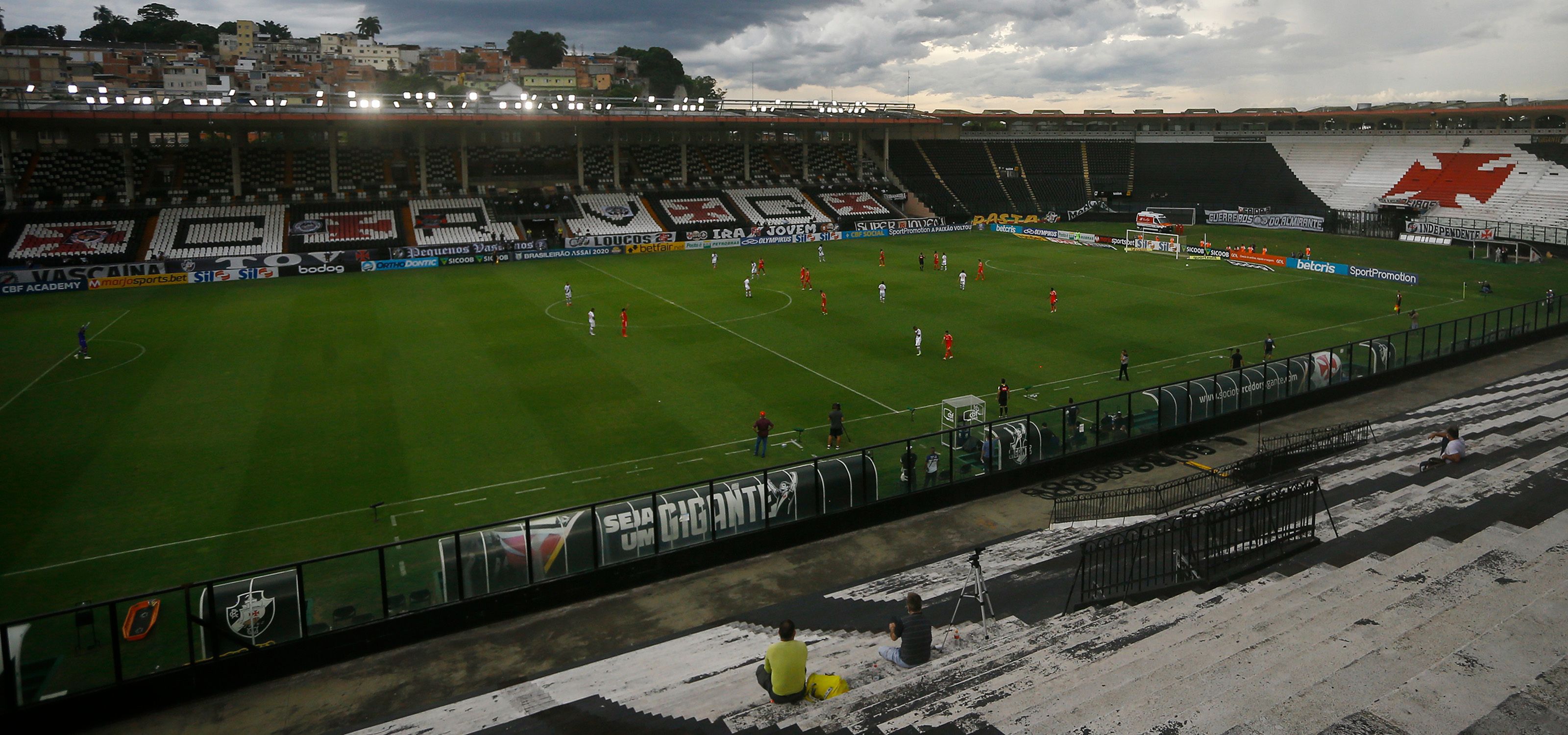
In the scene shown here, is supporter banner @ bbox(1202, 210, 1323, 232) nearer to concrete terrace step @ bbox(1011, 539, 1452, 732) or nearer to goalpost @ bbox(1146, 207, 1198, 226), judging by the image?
goalpost @ bbox(1146, 207, 1198, 226)

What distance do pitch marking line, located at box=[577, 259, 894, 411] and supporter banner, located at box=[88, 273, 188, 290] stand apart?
83.5 feet

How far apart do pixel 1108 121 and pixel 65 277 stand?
10086 centimetres

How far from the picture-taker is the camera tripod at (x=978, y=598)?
1345 centimetres

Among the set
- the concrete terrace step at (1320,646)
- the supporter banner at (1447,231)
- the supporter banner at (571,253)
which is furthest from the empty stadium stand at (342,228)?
the supporter banner at (1447,231)

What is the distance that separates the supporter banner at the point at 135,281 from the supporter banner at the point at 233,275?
62cm

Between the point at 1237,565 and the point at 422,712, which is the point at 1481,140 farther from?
the point at 422,712

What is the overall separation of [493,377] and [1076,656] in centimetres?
2587

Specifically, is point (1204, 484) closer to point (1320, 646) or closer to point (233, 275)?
point (1320, 646)

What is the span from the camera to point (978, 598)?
14.3m

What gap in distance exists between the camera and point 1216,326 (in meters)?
41.2

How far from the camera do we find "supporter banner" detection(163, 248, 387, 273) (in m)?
56.5

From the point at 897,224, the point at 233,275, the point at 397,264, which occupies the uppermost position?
the point at 897,224

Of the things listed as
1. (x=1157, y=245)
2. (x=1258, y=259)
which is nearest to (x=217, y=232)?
(x=1157, y=245)

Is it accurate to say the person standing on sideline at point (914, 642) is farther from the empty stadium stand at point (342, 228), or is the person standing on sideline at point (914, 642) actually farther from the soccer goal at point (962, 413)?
the empty stadium stand at point (342, 228)
